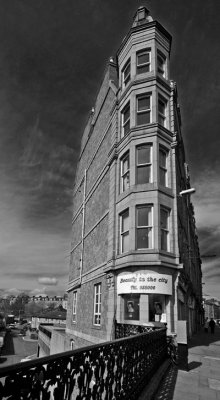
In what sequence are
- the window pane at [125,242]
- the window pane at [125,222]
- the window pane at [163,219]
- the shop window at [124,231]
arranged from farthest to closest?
the window pane at [125,222] → the shop window at [124,231] → the window pane at [125,242] → the window pane at [163,219]

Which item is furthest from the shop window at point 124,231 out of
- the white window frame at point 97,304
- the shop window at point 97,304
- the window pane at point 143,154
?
the shop window at point 97,304

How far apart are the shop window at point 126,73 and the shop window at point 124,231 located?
8.30 metres

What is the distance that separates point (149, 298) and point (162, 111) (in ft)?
32.9

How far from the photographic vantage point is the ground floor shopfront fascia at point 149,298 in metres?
12.6

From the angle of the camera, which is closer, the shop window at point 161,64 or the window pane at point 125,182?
the window pane at point 125,182

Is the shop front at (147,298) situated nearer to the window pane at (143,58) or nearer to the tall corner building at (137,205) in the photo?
the tall corner building at (137,205)

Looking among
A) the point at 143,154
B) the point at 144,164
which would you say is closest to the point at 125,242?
the point at 144,164

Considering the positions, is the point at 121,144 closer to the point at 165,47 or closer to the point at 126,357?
the point at 165,47

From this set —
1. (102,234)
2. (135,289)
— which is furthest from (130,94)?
(135,289)

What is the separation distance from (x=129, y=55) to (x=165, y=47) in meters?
2.20

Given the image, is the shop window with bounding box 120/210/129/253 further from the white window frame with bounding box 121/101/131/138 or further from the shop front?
the white window frame with bounding box 121/101/131/138

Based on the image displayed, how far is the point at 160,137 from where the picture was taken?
50.7ft

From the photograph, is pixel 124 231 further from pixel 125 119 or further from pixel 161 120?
pixel 125 119

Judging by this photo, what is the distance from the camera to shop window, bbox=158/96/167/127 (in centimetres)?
1633
